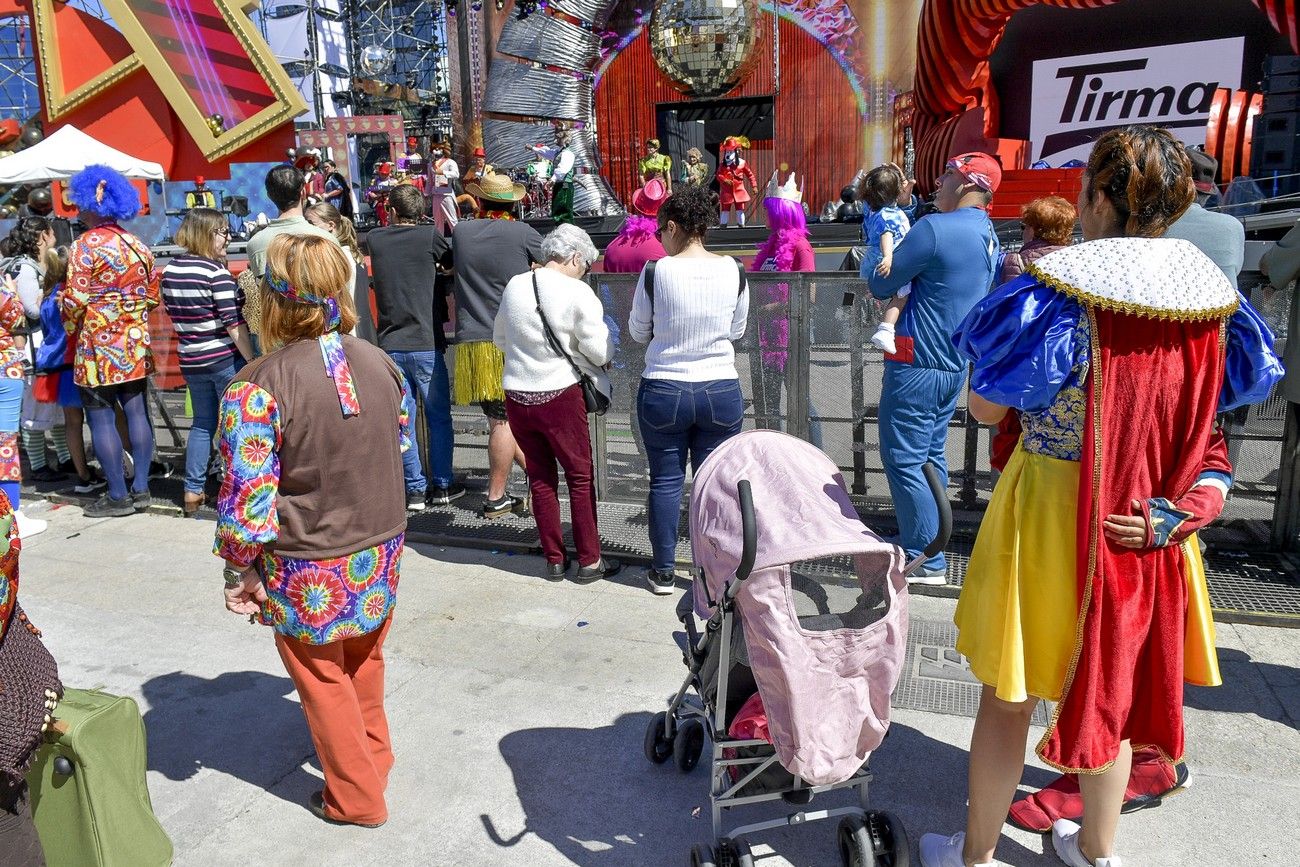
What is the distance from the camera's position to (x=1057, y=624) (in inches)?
91.2

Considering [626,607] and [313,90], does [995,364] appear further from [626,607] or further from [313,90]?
[313,90]

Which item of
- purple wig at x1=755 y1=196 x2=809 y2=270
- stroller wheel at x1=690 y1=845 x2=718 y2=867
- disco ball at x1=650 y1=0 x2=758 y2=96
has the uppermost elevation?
disco ball at x1=650 y1=0 x2=758 y2=96

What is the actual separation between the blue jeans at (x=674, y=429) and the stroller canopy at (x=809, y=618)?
179cm

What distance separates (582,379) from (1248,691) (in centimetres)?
304

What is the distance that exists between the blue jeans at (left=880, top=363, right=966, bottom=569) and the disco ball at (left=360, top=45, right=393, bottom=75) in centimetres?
3172

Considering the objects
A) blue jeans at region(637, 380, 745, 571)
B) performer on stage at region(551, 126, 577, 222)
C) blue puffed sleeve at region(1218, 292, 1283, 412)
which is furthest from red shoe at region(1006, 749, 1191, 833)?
performer on stage at region(551, 126, 577, 222)

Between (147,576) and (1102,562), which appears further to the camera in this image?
(147,576)

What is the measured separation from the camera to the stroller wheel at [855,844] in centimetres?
247

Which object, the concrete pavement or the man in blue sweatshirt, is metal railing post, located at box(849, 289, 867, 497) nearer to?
the man in blue sweatshirt

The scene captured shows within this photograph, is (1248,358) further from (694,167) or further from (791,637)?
(694,167)

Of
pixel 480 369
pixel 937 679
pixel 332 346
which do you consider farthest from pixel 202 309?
pixel 937 679

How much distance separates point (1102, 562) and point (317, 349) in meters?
2.12

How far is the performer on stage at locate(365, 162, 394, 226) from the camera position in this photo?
1827 cm

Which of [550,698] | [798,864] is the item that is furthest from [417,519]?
[798,864]
